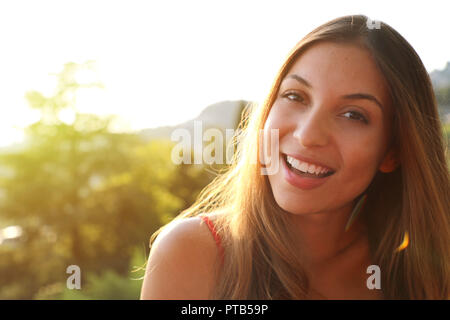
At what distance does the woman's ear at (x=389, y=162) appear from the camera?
2.24 metres

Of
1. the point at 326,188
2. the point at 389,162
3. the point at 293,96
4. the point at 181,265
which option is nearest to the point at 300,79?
the point at 293,96

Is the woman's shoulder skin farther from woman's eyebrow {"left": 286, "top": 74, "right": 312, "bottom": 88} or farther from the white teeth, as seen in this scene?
woman's eyebrow {"left": 286, "top": 74, "right": 312, "bottom": 88}

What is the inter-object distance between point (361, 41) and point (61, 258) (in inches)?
334

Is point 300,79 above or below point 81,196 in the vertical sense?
below

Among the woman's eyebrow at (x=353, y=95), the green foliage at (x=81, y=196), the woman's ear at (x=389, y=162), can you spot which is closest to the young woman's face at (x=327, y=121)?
the woman's eyebrow at (x=353, y=95)

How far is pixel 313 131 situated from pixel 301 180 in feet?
0.73

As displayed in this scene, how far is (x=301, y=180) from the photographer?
1937 millimetres

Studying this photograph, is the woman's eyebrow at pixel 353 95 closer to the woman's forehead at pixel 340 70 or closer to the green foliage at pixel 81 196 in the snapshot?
the woman's forehead at pixel 340 70

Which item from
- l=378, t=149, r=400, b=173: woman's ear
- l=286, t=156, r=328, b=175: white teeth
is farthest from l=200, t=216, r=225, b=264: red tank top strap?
l=378, t=149, r=400, b=173: woman's ear

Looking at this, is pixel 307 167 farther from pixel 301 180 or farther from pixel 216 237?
pixel 216 237

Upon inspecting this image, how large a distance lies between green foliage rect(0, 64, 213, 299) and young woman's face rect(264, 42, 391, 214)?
6.48 metres

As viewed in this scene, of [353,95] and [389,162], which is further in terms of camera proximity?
[389,162]

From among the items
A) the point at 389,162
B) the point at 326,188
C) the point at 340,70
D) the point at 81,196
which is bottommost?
the point at 326,188
